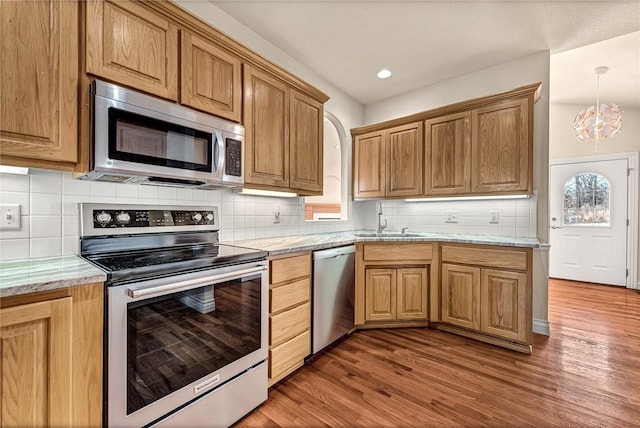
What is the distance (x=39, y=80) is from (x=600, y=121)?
504 centimetres

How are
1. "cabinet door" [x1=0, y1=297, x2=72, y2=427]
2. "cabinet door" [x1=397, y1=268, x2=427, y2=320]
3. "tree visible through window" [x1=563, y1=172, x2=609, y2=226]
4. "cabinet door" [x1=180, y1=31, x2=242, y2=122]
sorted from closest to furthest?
"cabinet door" [x1=0, y1=297, x2=72, y2=427] → "cabinet door" [x1=180, y1=31, x2=242, y2=122] → "cabinet door" [x1=397, y1=268, x2=427, y2=320] → "tree visible through window" [x1=563, y1=172, x2=609, y2=226]

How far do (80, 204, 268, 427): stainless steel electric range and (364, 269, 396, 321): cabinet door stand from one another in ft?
4.13

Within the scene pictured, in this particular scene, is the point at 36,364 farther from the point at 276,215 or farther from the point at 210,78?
the point at 276,215

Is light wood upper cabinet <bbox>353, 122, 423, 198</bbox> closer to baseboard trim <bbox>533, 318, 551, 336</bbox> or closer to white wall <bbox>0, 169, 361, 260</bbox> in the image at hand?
baseboard trim <bbox>533, 318, 551, 336</bbox>

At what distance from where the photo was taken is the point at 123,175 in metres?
1.37

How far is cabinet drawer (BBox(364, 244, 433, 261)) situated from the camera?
264 centimetres

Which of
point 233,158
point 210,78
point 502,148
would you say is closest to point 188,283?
point 233,158

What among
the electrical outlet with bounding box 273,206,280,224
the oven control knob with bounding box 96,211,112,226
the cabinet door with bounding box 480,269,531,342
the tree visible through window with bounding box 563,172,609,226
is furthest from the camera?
the tree visible through window with bounding box 563,172,609,226

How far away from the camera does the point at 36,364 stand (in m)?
0.94

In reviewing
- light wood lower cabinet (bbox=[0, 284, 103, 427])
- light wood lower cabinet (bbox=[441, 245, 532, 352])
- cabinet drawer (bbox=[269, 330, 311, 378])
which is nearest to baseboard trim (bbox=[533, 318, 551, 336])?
light wood lower cabinet (bbox=[441, 245, 532, 352])

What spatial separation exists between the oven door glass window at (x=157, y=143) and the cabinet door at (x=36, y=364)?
28.1 inches

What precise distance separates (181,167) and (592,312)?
446cm

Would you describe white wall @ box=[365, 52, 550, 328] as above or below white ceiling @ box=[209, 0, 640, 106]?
below

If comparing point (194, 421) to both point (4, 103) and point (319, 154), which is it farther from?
point (319, 154)
